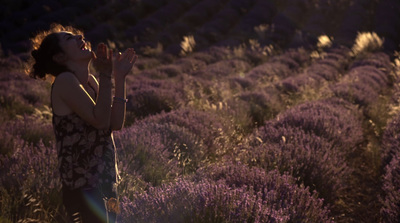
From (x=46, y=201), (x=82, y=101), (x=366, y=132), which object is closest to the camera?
(x=82, y=101)

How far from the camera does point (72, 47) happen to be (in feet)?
5.69

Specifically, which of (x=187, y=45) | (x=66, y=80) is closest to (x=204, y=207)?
(x=66, y=80)

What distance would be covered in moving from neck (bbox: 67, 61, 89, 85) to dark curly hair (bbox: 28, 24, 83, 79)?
0.04 meters

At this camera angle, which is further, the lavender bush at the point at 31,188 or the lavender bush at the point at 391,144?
the lavender bush at the point at 391,144

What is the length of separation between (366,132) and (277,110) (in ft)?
4.98

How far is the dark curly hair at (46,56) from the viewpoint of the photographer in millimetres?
1718

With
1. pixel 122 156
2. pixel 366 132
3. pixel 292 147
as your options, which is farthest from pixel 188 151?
pixel 366 132

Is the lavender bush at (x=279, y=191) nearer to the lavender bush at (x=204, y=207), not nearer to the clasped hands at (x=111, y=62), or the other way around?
the lavender bush at (x=204, y=207)

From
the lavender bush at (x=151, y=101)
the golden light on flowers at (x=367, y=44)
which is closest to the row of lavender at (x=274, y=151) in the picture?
the lavender bush at (x=151, y=101)

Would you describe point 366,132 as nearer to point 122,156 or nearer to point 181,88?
point 181,88

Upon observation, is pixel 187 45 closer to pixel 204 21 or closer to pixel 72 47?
pixel 204 21

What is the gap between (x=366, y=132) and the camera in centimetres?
521

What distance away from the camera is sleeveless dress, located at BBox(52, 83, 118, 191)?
173 centimetres

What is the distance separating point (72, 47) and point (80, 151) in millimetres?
570
